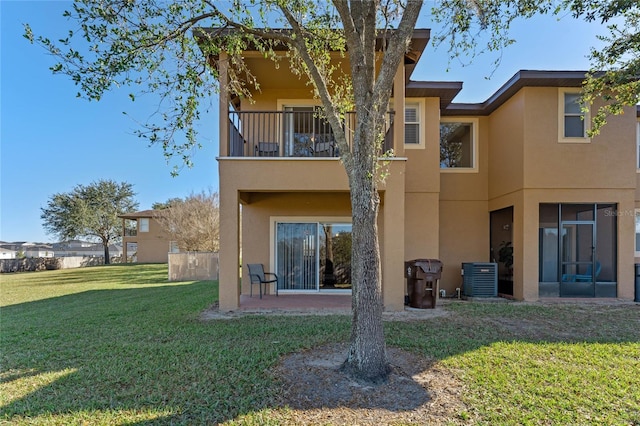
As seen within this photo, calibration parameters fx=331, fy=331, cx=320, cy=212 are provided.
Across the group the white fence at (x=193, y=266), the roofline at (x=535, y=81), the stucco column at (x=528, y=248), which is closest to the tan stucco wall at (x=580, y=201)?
the stucco column at (x=528, y=248)

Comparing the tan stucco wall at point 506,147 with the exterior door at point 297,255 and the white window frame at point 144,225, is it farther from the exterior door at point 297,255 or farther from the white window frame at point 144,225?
the white window frame at point 144,225

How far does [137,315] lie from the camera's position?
771 cm

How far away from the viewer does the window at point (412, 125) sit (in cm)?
1028

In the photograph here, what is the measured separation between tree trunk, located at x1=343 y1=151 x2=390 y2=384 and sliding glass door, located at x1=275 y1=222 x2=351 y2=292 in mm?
5862

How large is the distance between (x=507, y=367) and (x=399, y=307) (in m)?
3.39

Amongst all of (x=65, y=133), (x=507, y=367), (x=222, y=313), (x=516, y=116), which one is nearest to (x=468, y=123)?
(x=516, y=116)

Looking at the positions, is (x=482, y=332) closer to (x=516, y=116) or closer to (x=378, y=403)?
(x=378, y=403)

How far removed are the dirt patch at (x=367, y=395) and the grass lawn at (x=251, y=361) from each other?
0.60 ft

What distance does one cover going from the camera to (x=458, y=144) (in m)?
11.3

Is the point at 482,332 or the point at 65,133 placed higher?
the point at 65,133

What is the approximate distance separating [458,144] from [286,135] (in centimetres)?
596

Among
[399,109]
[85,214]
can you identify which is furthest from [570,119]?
[85,214]

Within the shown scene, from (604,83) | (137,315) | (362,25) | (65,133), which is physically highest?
(65,133)

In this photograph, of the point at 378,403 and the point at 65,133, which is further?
the point at 65,133
